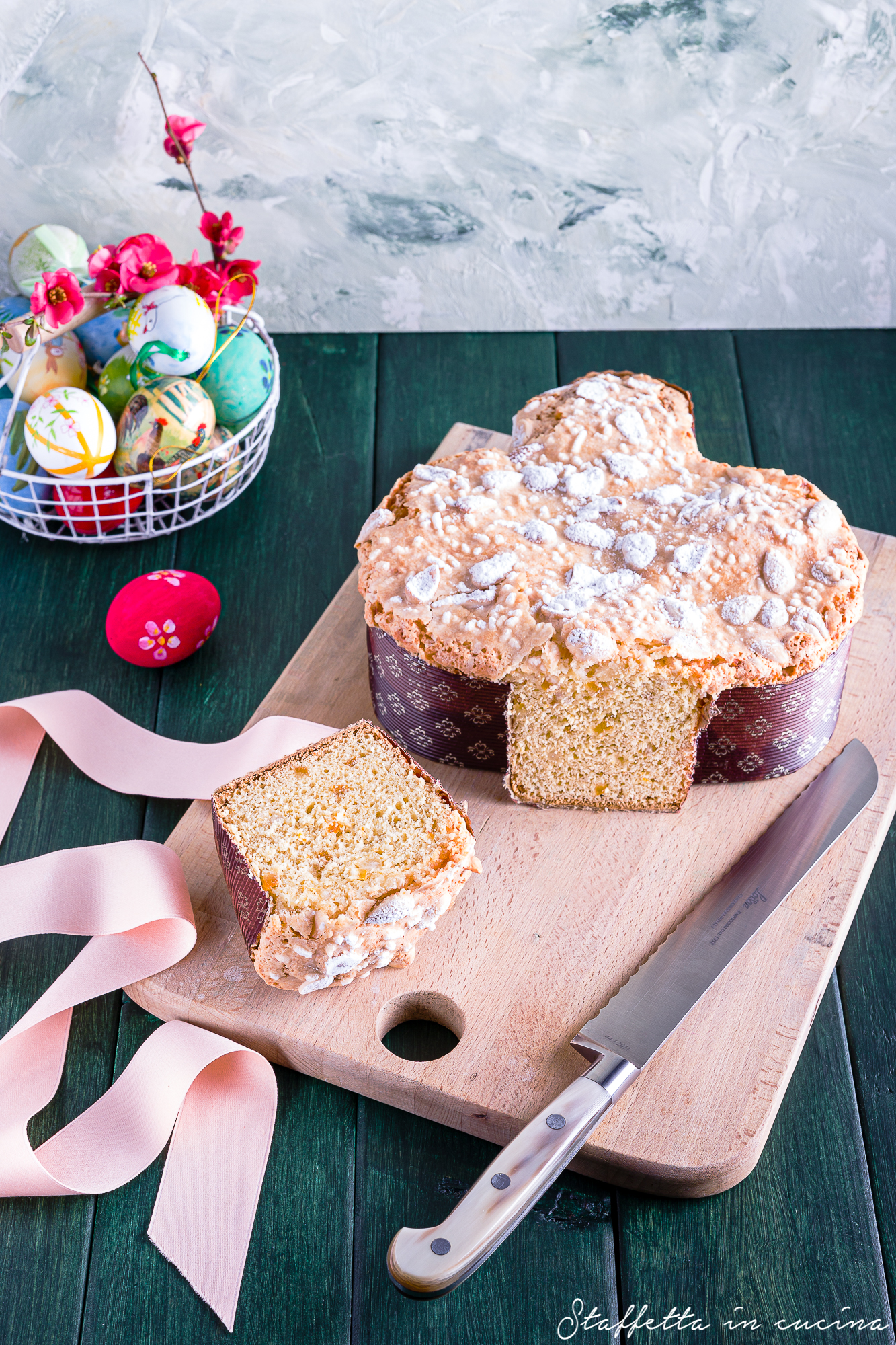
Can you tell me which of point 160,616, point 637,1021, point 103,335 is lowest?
point 637,1021

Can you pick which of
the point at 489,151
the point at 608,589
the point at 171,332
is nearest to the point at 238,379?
the point at 171,332

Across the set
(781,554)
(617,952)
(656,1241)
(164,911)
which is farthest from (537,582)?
(656,1241)

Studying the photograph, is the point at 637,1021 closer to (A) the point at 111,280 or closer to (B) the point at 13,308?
(A) the point at 111,280

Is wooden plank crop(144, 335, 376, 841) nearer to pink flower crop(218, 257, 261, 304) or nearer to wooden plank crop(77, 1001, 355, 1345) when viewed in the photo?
pink flower crop(218, 257, 261, 304)

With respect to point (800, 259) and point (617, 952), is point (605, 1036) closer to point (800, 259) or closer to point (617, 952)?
point (617, 952)

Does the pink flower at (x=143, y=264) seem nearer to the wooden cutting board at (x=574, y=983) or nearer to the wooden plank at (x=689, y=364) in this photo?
the wooden plank at (x=689, y=364)

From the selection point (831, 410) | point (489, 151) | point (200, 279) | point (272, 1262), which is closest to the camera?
point (272, 1262)
